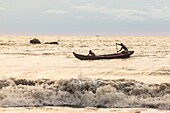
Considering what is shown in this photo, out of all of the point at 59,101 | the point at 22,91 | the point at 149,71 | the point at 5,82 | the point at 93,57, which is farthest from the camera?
the point at 93,57

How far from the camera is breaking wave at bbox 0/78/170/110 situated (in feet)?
44.6

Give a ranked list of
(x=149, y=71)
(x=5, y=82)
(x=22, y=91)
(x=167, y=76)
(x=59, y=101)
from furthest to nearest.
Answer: (x=149, y=71), (x=167, y=76), (x=5, y=82), (x=22, y=91), (x=59, y=101)

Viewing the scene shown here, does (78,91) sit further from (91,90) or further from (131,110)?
(131,110)

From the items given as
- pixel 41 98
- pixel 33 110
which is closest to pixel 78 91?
pixel 41 98

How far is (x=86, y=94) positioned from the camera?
14.4 m

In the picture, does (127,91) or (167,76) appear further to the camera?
(167,76)

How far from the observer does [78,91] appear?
14750 mm

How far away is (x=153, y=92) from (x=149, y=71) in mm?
5756

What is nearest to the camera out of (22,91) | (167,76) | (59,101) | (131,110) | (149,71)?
(131,110)

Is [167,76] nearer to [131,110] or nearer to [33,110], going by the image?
[131,110]

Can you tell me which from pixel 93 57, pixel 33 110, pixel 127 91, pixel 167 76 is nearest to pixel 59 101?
pixel 33 110

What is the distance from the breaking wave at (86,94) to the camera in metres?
13.6

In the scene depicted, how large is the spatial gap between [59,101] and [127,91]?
9.11 ft

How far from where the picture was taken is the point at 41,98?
14336 mm
